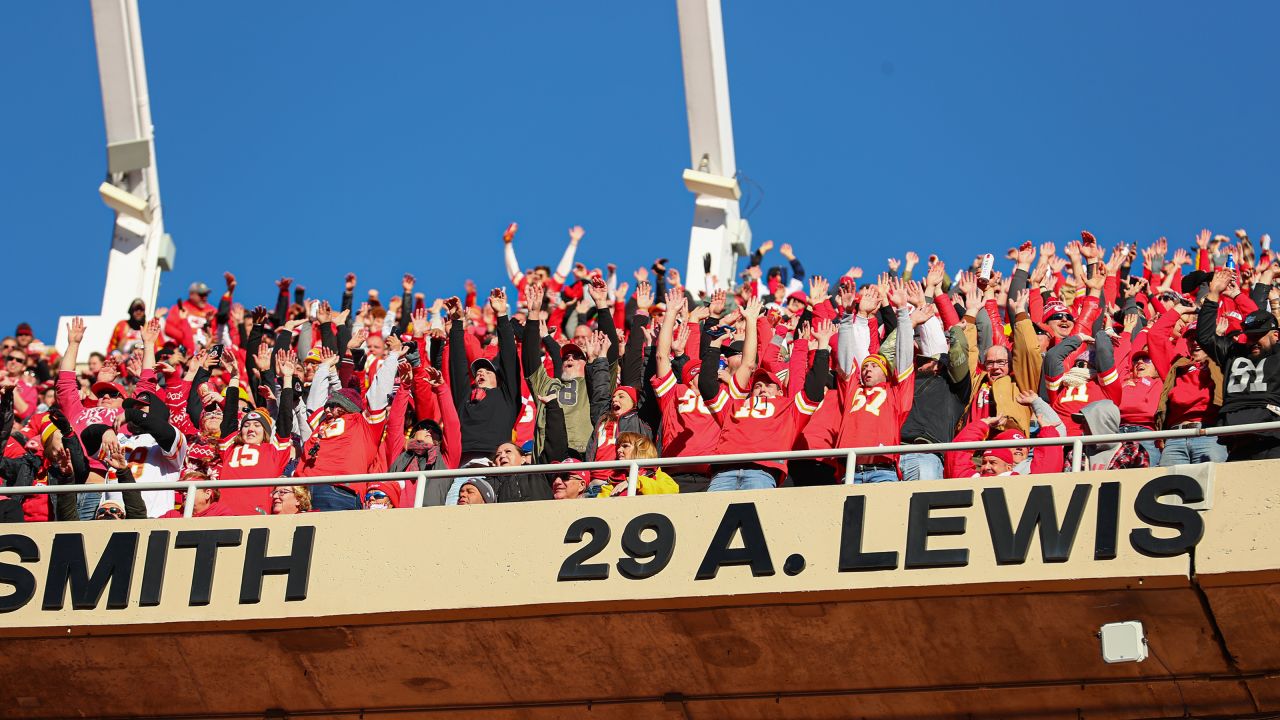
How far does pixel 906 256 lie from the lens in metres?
17.6

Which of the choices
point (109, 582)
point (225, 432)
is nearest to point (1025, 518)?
point (109, 582)

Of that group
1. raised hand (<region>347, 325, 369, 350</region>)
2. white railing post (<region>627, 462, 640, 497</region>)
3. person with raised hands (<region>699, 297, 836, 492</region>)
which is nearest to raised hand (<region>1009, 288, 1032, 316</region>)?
person with raised hands (<region>699, 297, 836, 492</region>)

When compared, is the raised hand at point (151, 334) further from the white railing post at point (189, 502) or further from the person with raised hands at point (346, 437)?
the white railing post at point (189, 502)

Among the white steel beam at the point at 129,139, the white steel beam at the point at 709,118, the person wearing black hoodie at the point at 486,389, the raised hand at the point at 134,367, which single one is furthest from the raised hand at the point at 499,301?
the white steel beam at the point at 129,139

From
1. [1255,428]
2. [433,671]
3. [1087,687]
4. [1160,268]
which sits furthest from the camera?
[1160,268]

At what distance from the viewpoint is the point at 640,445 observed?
39.4 feet

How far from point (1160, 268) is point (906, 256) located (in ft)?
7.53

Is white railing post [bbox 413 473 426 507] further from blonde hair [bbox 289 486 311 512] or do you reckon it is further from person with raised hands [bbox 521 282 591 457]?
person with raised hands [bbox 521 282 591 457]

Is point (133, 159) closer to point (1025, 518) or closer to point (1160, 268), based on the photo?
point (1160, 268)

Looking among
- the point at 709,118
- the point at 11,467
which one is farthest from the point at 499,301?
the point at 709,118

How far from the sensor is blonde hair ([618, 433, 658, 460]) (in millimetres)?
11984

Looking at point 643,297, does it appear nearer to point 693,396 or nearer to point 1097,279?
point 693,396

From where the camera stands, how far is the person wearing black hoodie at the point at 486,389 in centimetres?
1314

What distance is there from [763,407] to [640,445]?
0.85m
